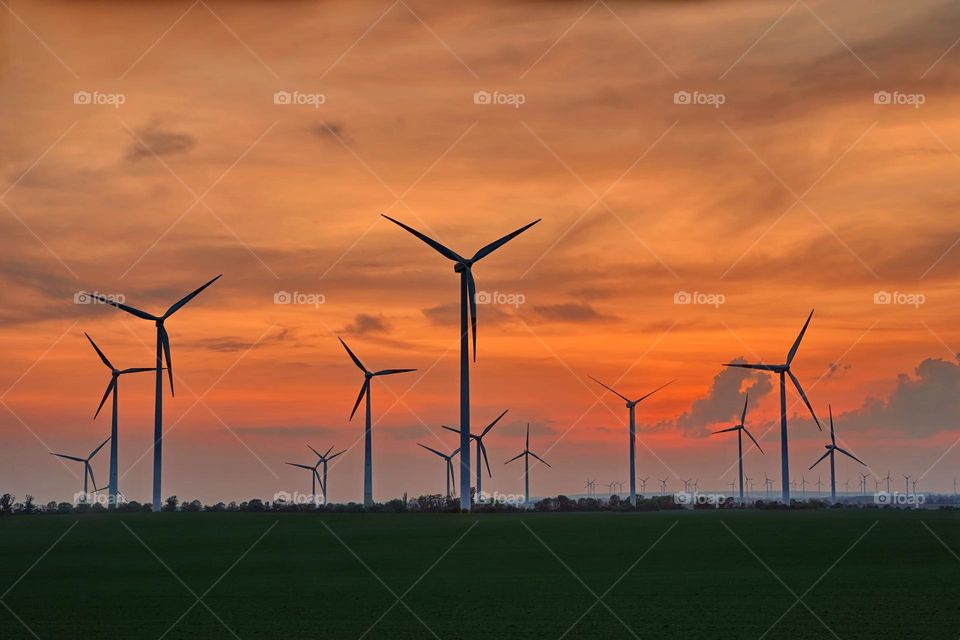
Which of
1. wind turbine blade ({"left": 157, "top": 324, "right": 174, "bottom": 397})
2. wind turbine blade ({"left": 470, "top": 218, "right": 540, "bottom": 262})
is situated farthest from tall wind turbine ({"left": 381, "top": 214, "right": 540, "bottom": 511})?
wind turbine blade ({"left": 157, "top": 324, "right": 174, "bottom": 397})

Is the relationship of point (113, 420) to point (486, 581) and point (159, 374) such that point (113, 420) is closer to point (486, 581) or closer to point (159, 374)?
point (159, 374)

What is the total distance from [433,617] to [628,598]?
8.13m

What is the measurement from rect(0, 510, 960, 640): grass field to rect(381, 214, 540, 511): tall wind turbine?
1696 centimetres

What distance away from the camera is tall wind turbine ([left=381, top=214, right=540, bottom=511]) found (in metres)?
102

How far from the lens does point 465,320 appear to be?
10694 cm

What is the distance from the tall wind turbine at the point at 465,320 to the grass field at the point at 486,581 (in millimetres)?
16957

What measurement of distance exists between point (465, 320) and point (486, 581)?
59262 mm

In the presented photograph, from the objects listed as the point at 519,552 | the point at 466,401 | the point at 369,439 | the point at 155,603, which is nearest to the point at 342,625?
the point at 155,603

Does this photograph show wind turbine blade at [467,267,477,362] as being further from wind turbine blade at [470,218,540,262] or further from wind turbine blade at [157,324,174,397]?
wind turbine blade at [157,324,174,397]

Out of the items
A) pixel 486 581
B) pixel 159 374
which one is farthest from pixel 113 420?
pixel 486 581

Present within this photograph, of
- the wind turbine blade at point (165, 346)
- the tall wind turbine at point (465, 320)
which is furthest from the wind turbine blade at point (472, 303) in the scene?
the wind turbine blade at point (165, 346)

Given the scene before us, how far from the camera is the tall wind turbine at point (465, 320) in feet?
335

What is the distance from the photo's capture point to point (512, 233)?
113m

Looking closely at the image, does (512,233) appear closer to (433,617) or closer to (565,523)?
(565,523)
